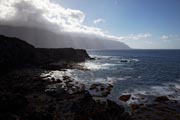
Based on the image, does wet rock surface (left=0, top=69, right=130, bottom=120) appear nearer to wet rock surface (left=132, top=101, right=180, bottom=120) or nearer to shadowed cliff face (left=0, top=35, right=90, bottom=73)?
wet rock surface (left=132, top=101, right=180, bottom=120)

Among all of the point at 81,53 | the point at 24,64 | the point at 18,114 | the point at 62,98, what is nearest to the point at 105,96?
the point at 62,98

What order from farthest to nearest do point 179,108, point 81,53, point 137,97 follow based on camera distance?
point 81,53 → point 137,97 → point 179,108

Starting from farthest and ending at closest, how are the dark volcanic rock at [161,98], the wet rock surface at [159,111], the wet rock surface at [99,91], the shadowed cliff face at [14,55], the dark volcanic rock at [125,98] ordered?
the shadowed cliff face at [14,55] < the wet rock surface at [99,91] < the dark volcanic rock at [125,98] < the dark volcanic rock at [161,98] < the wet rock surface at [159,111]

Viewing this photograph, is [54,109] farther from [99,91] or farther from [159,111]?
[99,91]

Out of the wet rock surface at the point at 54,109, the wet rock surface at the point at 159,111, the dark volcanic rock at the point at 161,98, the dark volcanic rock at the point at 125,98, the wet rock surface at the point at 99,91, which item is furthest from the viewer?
the wet rock surface at the point at 99,91

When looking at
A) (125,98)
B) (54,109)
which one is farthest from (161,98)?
(54,109)

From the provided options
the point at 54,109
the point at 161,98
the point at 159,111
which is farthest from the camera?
the point at 161,98

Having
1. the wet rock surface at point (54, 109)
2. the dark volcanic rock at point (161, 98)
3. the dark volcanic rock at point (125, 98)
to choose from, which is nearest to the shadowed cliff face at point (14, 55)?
the wet rock surface at point (54, 109)

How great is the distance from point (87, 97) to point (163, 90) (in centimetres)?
2093

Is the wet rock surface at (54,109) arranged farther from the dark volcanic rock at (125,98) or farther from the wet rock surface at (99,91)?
the wet rock surface at (99,91)

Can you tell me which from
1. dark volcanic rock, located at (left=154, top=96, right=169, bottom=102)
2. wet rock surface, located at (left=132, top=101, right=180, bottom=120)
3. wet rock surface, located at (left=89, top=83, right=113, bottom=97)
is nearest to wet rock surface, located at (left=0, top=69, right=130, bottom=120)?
wet rock surface, located at (left=132, top=101, right=180, bottom=120)

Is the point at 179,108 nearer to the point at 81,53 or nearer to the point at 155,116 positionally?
the point at 155,116

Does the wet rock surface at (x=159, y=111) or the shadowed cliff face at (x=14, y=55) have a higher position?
the shadowed cliff face at (x=14, y=55)

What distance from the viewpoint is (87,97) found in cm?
3272
